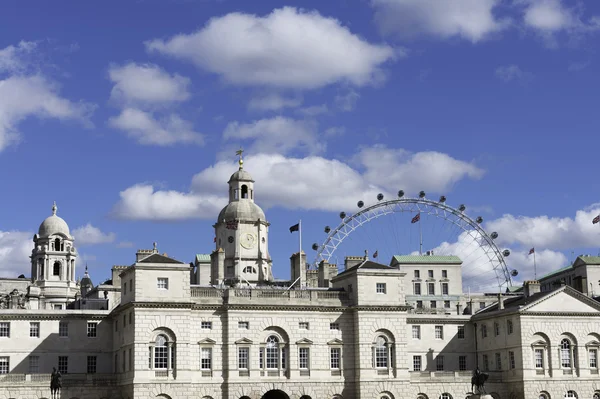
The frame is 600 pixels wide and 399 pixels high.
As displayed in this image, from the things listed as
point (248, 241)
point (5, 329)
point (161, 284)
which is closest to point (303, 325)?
point (161, 284)

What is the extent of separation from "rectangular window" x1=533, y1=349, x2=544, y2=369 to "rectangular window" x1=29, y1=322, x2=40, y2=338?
4256cm

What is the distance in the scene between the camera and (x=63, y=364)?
274 ft

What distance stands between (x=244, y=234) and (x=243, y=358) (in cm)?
3767

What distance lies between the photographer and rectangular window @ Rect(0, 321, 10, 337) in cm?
8238

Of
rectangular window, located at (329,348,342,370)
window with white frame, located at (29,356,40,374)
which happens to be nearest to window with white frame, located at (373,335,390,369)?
rectangular window, located at (329,348,342,370)

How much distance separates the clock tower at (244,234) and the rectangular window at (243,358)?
114 feet

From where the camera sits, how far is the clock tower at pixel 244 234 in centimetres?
11694

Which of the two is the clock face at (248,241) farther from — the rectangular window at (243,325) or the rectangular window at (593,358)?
the rectangular window at (593,358)

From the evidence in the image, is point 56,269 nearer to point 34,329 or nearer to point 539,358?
point 34,329

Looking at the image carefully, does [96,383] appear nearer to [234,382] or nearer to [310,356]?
[234,382]

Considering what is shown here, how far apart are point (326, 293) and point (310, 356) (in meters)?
5.45

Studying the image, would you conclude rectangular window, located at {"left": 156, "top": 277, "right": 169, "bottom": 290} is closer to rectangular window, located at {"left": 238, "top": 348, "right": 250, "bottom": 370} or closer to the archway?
rectangular window, located at {"left": 238, "top": 348, "right": 250, "bottom": 370}

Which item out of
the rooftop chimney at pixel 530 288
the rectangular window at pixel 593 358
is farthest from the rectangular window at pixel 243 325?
the rectangular window at pixel 593 358

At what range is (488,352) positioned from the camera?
3676 inches
